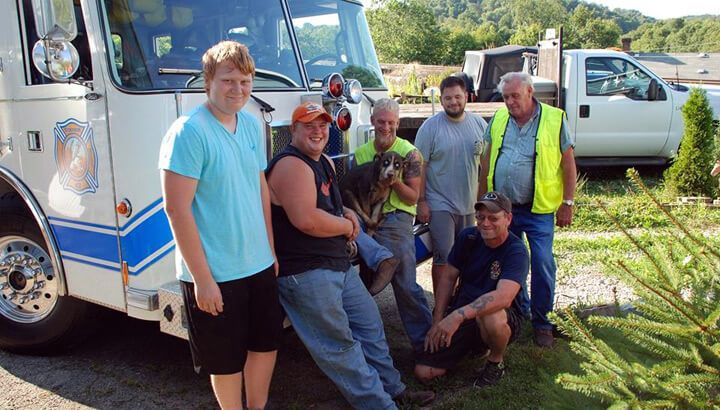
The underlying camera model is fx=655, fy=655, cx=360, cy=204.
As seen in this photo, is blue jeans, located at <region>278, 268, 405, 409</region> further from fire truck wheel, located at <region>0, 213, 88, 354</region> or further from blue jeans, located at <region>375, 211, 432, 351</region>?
fire truck wheel, located at <region>0, 213, 88, 354</region>

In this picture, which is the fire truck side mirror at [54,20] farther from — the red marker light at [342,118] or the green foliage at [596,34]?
the green foliage at [596,34]

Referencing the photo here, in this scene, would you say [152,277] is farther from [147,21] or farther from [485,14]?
[485,14]

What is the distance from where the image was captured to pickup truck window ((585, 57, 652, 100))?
10.2 meters

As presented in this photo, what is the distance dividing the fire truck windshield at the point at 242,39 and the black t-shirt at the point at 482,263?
147 cm

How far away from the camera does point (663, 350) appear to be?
2.02 m

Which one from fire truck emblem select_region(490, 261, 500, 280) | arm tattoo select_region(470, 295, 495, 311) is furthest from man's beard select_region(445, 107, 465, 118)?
arm tattoo select_region(470, 295, 495, 311)

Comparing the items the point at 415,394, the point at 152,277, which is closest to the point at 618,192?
the point at 415,394

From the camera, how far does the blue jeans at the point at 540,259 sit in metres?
4.48

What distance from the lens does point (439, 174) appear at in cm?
455

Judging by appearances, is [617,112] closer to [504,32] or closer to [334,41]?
[334,41]

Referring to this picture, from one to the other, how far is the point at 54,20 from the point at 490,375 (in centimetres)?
313

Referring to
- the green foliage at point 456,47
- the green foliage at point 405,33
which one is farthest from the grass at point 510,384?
the green foliage at point 456,47

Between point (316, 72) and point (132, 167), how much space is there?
1.58m

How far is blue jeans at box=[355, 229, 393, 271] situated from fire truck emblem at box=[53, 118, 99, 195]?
1.56 metres
